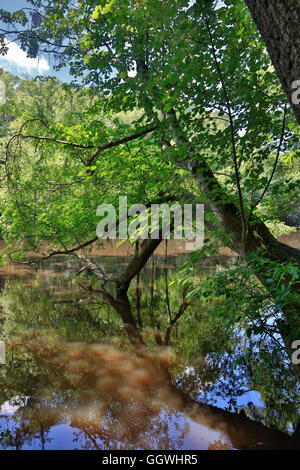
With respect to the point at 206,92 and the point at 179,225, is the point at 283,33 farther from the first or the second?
the point at 179,225

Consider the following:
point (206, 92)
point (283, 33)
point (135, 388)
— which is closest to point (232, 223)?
point (206, 92)

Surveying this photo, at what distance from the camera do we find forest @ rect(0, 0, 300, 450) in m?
2.62

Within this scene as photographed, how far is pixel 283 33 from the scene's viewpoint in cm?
137

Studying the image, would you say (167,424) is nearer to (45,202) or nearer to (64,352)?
(64,352)

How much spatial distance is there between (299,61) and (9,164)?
3.82 m

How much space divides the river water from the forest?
2 cm

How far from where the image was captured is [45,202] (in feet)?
23.7

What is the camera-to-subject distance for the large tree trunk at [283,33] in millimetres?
1326

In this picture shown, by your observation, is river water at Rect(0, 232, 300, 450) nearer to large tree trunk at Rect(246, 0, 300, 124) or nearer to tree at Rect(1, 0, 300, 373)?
tree at Rect(1, 0, 300, 373)

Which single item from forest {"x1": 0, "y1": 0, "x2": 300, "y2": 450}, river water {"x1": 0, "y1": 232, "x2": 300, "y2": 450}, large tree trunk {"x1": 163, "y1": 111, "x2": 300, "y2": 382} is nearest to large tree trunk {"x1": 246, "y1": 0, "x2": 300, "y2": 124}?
forest {"x1": 0, "y1": 0, "x2": 300, "y2": 450}

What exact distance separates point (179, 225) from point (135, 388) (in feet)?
10.8

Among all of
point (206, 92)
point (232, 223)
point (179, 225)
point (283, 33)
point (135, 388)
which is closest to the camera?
point (283, 33)
